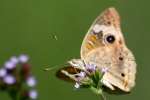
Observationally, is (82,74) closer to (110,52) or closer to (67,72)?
(67,72)

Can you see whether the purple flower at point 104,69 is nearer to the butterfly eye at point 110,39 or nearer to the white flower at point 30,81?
the butterfly eye at point 110,39

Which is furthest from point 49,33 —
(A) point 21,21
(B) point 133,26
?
(B) point 133,26

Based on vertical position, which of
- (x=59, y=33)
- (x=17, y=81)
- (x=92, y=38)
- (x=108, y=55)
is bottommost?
(x=59, y=33)

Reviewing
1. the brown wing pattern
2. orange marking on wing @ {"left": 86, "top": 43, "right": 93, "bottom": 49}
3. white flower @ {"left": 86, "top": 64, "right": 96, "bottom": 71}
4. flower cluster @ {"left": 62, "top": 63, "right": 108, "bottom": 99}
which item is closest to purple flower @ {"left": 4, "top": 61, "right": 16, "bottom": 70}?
flower cluster @ {"left": 62, "top": 63, "right": 108, "bottom": 99}

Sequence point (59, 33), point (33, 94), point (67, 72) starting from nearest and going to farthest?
1. point (33, 94)
2. point (67, 72)
3. point (59, 33)

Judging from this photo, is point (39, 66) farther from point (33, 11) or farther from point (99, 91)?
point (99, 91)

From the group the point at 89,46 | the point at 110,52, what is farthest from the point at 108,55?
the point at 89,46
